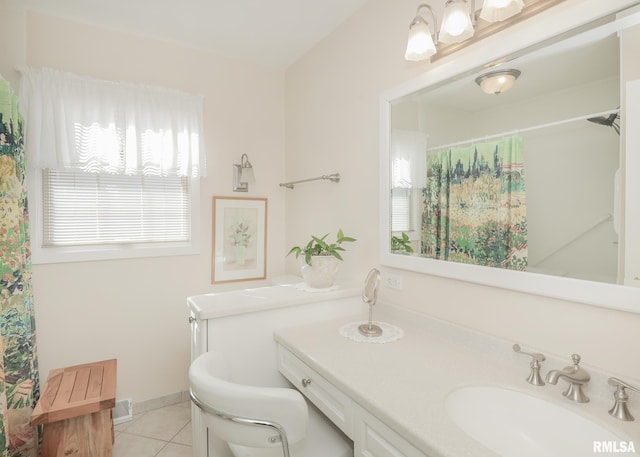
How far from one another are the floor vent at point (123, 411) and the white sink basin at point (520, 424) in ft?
7.30

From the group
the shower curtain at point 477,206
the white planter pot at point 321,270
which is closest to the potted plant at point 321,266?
the white planter pot at point 321,270

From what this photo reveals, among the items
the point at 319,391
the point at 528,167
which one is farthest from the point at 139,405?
the point at 528,167

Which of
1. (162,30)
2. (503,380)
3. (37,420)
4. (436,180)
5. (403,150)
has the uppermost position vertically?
(162,30)

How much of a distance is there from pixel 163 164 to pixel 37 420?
1.56 m

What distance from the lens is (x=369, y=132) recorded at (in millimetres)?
1924

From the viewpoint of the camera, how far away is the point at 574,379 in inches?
38.5

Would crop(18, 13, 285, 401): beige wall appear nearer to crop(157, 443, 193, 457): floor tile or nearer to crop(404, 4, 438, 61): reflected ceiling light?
crop(157, 443, 193, 457): floor tile

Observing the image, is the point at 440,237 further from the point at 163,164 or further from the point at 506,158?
the point at 163,164

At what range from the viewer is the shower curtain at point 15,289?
5.12 ft

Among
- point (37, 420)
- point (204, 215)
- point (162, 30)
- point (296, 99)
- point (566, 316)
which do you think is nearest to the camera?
point (566, 316)

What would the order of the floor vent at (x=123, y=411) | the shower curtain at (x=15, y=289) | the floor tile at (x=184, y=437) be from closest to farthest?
the shower curtain at (x=15, y=289) < the floor tile at (x=184, y=437) < the floor vent at (x=123, y=411)

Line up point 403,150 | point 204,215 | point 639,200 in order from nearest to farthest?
1. point 639,200
2. point 403,150
3. point 204,215

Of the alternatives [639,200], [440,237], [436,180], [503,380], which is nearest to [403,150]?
[436,180]

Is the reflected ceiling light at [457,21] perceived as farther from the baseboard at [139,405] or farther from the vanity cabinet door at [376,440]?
the baseboard at [139,405]
